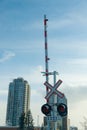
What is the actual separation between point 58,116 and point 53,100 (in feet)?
3.18

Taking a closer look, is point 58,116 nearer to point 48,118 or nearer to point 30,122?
point 48,118

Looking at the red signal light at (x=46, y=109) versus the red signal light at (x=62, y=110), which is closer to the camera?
the red signal light at (x=62, y=110)

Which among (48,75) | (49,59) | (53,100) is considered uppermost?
(49,59)

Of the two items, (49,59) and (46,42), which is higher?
(46,42)

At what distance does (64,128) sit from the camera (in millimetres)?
188750

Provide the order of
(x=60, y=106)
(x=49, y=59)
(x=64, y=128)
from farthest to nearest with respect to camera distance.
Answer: (x=64, y=128)
(x=49, y=59)
(x=60, y=106)

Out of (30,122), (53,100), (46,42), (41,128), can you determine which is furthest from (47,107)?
(41,128)

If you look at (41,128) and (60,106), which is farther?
(41,128)

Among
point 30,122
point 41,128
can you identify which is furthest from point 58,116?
point 41,128

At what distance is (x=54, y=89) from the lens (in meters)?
16.9

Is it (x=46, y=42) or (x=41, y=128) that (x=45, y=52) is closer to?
(x=46, y=42)

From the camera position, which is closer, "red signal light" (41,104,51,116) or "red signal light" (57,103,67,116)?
"red signal light" (57,103,67,116)

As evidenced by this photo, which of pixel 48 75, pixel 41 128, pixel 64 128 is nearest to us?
pixel 48 75

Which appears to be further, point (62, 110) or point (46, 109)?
point (46, 109)
